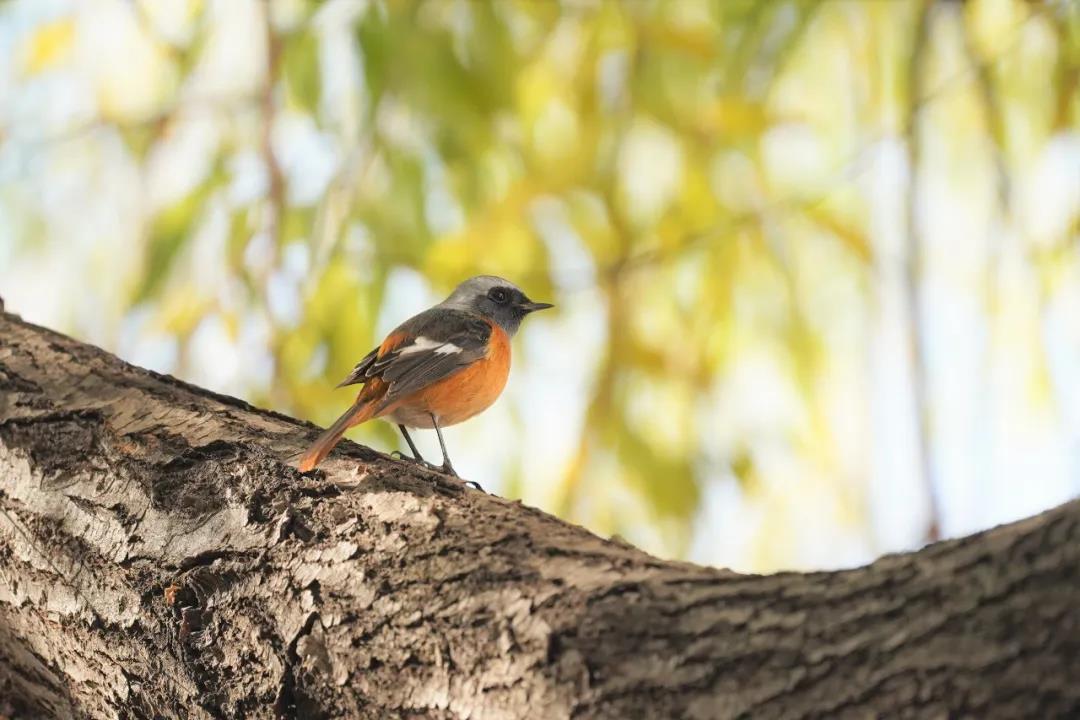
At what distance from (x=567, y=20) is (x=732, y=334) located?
1.51 metres

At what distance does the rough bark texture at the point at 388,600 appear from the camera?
188 centimetres

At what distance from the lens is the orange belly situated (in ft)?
14.3

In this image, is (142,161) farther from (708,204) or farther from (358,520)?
(358,520)

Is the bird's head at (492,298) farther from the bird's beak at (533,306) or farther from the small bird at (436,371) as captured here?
the small bird at (436,371)

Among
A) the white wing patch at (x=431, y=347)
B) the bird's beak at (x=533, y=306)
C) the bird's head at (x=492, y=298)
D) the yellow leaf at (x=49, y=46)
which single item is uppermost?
the yellow leaf at (x=49, y=46)

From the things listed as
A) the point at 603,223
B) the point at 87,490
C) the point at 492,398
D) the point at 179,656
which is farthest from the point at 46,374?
the point at 603,223

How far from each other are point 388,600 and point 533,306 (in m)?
2.75

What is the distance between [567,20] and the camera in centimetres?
501

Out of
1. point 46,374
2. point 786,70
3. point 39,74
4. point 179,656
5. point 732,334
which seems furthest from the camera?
point 39,74

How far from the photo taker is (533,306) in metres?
5.04

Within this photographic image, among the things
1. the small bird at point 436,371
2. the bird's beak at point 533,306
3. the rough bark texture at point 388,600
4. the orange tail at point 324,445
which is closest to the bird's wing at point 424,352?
the small bird at point 436,371

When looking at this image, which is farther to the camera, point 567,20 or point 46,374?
point 567,20

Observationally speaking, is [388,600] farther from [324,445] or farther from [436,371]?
[436,371]

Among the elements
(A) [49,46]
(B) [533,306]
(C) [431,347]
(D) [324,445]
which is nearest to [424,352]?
(C) [431,347]
